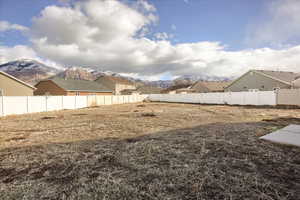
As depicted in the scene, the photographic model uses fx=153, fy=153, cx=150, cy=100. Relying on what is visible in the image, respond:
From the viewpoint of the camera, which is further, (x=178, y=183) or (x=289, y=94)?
(x=289, y=94)

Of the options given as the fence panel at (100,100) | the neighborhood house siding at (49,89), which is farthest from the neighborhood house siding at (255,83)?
the neighborhood house siding at (49,89)

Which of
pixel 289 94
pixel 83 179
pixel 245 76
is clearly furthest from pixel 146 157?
pixel 245 76

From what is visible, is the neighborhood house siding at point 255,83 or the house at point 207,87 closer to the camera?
the neighborhood house siding at point 255,83

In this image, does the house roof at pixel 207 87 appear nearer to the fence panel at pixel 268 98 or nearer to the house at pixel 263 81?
the house at pixel 263 81

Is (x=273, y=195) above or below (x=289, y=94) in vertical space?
below

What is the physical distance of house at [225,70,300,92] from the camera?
18.9m

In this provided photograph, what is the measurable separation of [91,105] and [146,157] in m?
17.8

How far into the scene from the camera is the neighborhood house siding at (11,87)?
14.9m

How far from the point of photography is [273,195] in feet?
6.95

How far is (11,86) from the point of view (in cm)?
1548

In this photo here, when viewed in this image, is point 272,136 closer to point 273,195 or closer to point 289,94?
point 273,195

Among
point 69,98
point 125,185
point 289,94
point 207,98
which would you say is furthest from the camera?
point 207,98

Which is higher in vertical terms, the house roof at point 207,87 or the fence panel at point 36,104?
the house roof at point 207,87

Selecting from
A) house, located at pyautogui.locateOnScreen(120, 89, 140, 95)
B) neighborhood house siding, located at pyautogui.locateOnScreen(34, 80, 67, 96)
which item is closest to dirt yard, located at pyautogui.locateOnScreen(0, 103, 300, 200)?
neighborhood house siding, located at pyautogui.locateOnScreen(34, 80, 67, 96)
